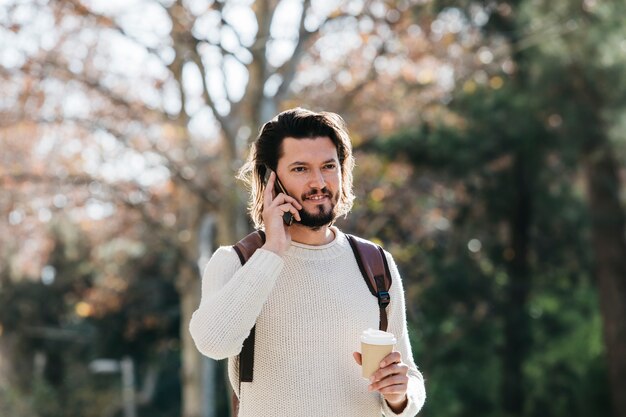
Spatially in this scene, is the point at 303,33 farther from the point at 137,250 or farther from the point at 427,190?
the point at 137,250

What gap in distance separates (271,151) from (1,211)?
10881 mm

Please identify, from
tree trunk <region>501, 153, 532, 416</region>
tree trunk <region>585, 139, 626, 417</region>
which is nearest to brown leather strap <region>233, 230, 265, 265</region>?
tree trunk <region>585, 139, 626, 417</region>

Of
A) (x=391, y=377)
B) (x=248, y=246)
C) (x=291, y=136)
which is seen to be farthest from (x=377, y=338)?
(x=291, y=136)

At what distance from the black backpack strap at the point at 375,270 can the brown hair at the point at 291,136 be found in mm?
130

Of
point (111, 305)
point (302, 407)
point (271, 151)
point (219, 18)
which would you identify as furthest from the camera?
point (111, 305)

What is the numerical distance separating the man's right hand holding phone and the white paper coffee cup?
347 mm

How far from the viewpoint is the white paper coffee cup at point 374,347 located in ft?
8.21

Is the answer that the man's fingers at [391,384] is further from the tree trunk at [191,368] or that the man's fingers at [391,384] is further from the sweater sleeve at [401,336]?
the tree trunk at [191,368]

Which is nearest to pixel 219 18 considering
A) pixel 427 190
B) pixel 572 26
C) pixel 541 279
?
pixel 572 26

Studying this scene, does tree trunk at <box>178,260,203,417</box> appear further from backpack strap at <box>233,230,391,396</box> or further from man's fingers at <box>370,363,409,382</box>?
man's fingers at <box>370,363,409,382</box>

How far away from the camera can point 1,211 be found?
1290cm

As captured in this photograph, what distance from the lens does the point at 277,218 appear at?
267 centimetres

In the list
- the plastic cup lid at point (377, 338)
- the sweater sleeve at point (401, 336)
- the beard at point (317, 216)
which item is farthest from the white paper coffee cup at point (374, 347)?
the beard at point (317, 216)

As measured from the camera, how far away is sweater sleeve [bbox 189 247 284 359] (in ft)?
8.28
